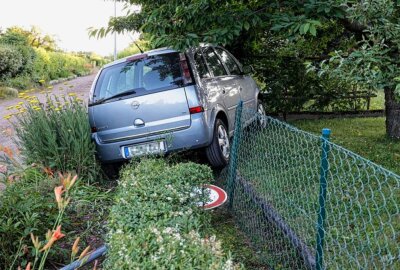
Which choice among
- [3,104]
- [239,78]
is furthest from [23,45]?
[239,78]

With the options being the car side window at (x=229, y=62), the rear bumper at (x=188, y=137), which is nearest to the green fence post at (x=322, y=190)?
the rear bumper at (x=188, y=137)

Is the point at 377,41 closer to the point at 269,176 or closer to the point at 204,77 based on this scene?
the point at 269,176

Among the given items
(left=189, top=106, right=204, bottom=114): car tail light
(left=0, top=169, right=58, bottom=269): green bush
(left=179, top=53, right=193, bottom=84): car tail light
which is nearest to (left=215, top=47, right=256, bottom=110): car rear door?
(left=179, top=53, right=193, bottom=84): car tail light

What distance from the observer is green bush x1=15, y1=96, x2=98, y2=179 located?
4.59m

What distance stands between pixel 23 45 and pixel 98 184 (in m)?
17.4

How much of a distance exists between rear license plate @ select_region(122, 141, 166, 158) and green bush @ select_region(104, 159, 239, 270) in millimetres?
1293

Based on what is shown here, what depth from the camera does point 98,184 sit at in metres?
4.94

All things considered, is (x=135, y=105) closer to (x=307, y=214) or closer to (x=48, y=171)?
(x=48, y=171)

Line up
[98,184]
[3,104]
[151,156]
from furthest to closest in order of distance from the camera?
[3,104] → [98,184] → [151,156]

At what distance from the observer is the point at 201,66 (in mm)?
5121

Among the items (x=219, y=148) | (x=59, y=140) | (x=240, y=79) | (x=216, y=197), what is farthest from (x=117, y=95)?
(x=240, y=79)

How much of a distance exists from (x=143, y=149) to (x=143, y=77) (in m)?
0.89

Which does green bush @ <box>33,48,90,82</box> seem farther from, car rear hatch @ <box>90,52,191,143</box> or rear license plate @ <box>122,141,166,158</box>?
rear license plate @ <box>122,141,166,158</box>

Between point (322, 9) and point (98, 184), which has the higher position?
point (322, 9)
